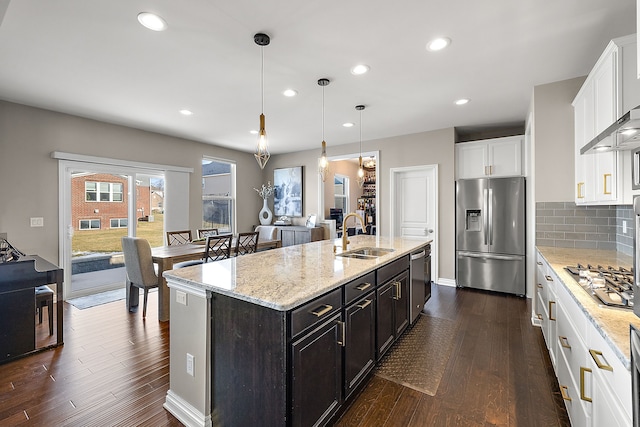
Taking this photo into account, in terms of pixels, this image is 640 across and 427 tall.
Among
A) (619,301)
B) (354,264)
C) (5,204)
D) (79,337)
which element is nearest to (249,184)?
(5,204)

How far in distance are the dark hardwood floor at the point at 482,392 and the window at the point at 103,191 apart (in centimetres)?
471

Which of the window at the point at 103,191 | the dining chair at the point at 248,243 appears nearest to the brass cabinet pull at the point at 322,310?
the dining chair at the point at 248,243

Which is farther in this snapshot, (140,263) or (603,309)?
(140,263)

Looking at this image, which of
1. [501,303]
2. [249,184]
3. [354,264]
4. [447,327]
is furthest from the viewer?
[249,184]

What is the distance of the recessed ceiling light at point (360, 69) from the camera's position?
2748 mm

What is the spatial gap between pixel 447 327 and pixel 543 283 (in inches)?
41.8

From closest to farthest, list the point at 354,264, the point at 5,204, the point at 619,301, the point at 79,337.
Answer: the point at 619,301, the point at 354,264, the point at 79,337, the point at 5,204

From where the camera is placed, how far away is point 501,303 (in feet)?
13.0

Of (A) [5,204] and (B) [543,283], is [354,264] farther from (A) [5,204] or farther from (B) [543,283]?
(A) [5,204]

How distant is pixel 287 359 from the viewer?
1384 millimetres

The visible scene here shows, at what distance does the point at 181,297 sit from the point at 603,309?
2.18 metres

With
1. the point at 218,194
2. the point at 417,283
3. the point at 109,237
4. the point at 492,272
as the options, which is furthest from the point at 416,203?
the point at 109,237

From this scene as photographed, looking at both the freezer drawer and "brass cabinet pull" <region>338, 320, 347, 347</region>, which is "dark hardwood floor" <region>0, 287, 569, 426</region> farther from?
the freezer drawer

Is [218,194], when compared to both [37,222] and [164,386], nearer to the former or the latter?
[37,222]
